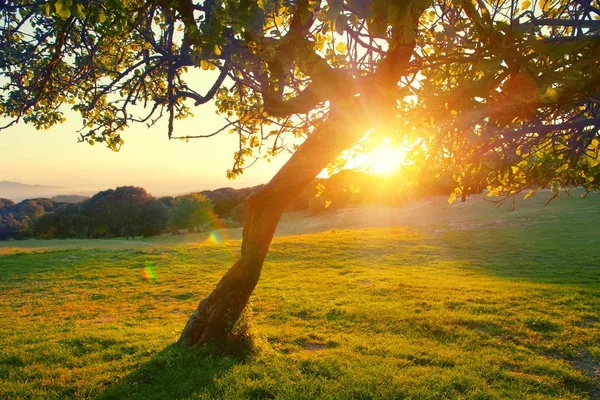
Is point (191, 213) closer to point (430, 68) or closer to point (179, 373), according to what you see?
point (179, 373)

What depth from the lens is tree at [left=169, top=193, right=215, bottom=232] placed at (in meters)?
69.2

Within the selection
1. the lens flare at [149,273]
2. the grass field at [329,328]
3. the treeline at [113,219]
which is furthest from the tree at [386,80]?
the treeline at [113,219]

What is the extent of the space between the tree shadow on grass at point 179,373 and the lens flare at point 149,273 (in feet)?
42.2

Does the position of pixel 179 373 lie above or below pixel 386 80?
below

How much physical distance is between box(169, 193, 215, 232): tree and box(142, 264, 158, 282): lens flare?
156 feet

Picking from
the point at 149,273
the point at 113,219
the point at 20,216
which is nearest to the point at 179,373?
the point at 149,273

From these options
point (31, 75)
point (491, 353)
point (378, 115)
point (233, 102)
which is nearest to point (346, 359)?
point (491, 353)

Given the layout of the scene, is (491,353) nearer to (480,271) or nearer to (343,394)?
(343,394)

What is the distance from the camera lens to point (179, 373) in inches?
253

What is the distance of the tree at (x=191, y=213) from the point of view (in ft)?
227

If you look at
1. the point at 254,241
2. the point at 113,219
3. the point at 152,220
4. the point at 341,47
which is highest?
the point at 341,47

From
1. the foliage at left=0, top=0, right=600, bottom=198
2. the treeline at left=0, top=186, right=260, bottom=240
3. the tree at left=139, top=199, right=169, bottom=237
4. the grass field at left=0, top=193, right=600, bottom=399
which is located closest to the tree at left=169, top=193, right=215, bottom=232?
the treeline at left=0, top=186, right=260, bottom=240

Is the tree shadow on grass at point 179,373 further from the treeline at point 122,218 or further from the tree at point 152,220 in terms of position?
the tree at point 152,220

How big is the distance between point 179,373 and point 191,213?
6589 cm
